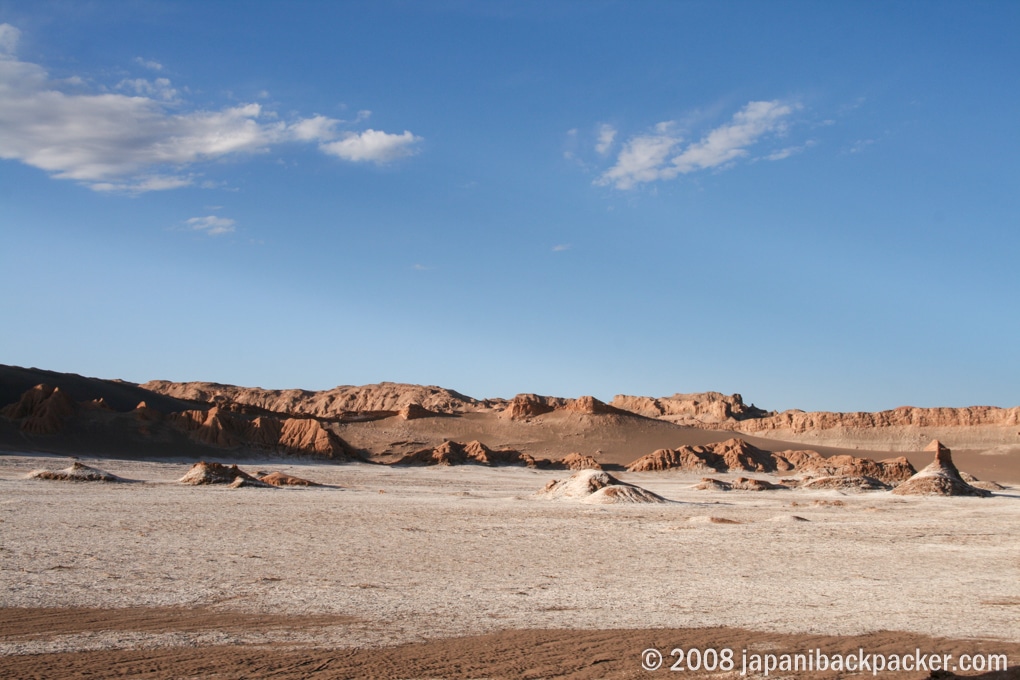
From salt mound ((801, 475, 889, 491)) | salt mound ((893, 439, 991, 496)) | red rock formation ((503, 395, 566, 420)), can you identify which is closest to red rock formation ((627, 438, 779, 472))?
salt mound ((801, 475, 889, 491))

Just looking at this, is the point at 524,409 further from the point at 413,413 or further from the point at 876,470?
the point at 876,470

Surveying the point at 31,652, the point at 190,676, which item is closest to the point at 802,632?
the point at 190,676

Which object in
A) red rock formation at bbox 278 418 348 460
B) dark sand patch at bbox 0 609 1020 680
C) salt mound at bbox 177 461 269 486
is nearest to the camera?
dark sand patch at bbox 0 609 1020 680

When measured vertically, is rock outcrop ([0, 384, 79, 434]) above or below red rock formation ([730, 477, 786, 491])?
above

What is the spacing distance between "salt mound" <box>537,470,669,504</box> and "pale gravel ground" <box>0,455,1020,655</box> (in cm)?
130

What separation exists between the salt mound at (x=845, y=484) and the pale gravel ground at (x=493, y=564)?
35.2 ft

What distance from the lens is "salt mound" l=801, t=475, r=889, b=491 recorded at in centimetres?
3594

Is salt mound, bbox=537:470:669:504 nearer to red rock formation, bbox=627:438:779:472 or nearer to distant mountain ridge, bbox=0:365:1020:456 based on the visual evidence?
red rock formation, bbox=627:438:779:472

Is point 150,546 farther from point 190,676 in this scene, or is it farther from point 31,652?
point 190,676

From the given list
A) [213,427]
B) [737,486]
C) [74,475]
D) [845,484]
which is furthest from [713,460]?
[74,475]

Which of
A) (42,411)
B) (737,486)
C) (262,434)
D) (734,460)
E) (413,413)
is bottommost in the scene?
(737,486)

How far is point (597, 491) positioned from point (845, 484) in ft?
51.0

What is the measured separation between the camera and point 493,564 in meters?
13.1

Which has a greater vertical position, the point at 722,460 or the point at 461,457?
the point at 722,460
